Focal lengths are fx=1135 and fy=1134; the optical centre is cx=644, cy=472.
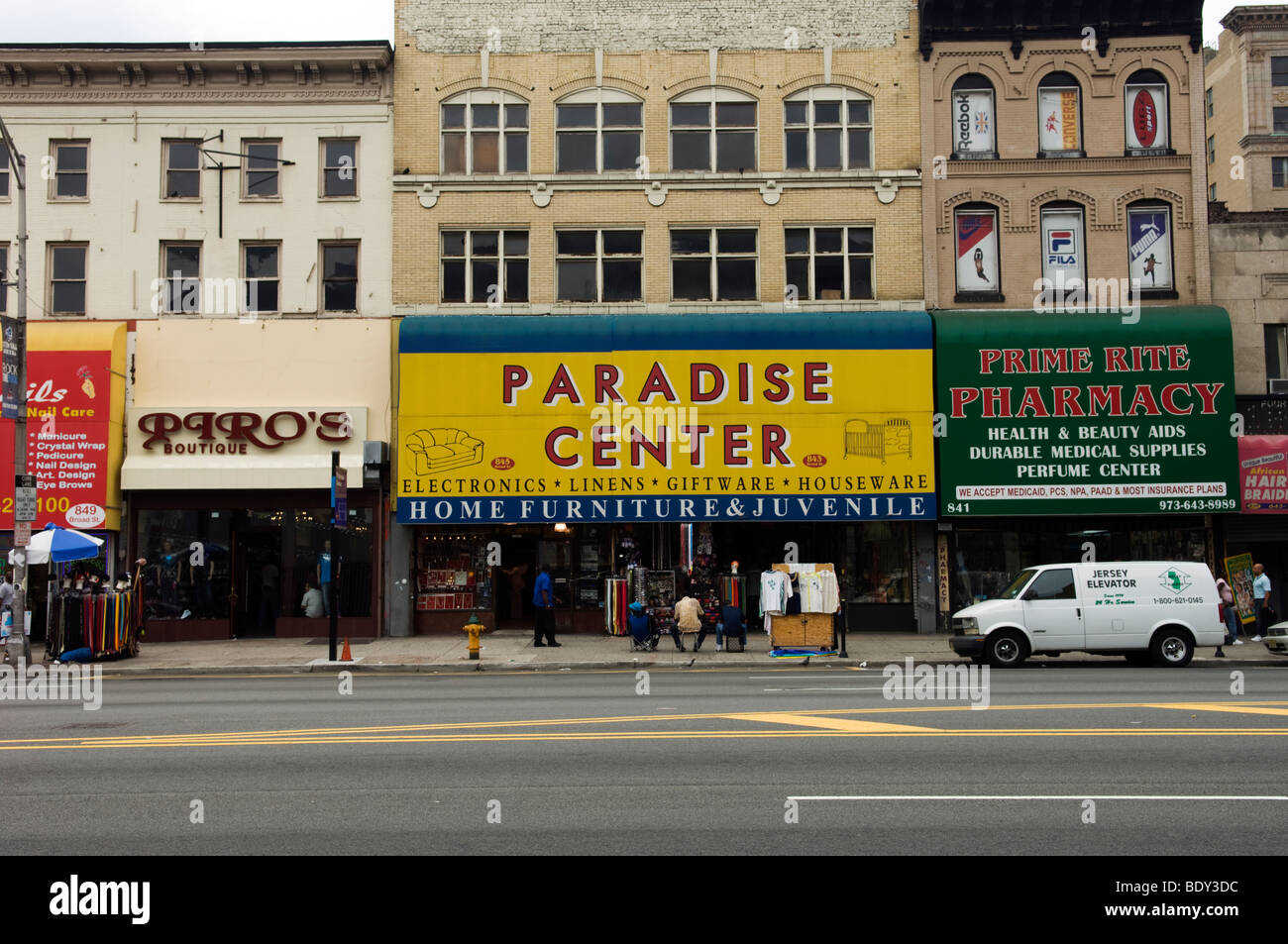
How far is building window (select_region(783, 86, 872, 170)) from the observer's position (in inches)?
1068

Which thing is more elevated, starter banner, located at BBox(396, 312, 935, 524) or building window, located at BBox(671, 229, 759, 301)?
building window, located at BBox(671, 229, 759, 301)

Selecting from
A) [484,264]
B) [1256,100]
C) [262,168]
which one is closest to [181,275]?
[262,168]

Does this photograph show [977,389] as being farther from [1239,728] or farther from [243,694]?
[243,694]

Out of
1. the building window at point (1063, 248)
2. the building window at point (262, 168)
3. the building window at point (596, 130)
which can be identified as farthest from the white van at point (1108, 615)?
the building window at point (262, 168)

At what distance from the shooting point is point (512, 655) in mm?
22141

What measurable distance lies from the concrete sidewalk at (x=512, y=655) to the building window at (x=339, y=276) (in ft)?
25.9

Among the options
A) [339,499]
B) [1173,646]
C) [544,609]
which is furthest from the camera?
[544,609]

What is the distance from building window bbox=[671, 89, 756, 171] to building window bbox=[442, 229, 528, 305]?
4317 mm

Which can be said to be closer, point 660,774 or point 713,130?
point 660,774

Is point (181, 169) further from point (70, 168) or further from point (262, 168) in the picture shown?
point (70, 168)

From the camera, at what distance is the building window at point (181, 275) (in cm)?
2661

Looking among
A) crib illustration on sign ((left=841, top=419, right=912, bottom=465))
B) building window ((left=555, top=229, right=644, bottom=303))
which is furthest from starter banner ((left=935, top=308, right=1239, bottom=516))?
building window ((left=555, top=229, right=644, bottom=303))

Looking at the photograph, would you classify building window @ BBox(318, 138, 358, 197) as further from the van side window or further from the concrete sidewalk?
the van side window

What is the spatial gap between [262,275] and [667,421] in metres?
10.3
